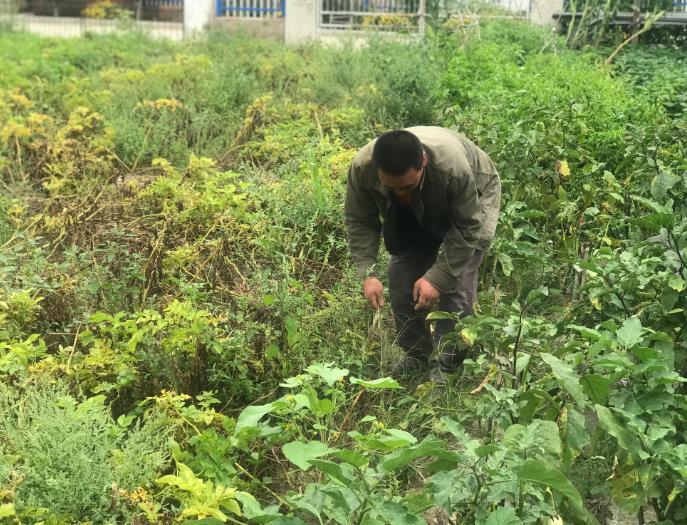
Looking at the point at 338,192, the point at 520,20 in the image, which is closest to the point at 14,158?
the point at 338,192

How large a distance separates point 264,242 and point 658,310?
9.01ft

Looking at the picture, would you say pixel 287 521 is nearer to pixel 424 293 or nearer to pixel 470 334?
pixel 470 334

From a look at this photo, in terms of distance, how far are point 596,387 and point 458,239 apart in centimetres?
159

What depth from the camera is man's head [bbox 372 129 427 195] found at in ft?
13.8

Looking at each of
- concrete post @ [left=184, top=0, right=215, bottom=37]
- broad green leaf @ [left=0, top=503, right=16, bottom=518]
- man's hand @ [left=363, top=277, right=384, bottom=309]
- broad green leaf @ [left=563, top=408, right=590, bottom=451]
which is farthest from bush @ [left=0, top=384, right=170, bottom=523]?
concrete post @ [left=184, top=0, right=215, bottom=37]

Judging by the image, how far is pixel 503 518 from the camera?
2.82 m

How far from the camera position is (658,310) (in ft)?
12.4

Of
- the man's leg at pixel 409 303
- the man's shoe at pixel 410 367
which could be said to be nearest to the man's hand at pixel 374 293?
the man's leg at pixel 409 303

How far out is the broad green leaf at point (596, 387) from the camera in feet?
10.3

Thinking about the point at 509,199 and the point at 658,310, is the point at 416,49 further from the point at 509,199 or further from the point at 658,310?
the point at 658,310

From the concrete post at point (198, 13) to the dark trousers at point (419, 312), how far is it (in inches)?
609

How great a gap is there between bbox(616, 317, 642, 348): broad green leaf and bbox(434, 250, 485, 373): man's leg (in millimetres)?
1539

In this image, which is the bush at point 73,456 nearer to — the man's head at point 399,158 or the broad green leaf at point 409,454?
the broad green leaf at point 409,454

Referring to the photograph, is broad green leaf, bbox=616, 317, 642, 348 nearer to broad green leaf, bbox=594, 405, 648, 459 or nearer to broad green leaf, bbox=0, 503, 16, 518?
broad green leaf, bbox=594, 405, 648, 459
